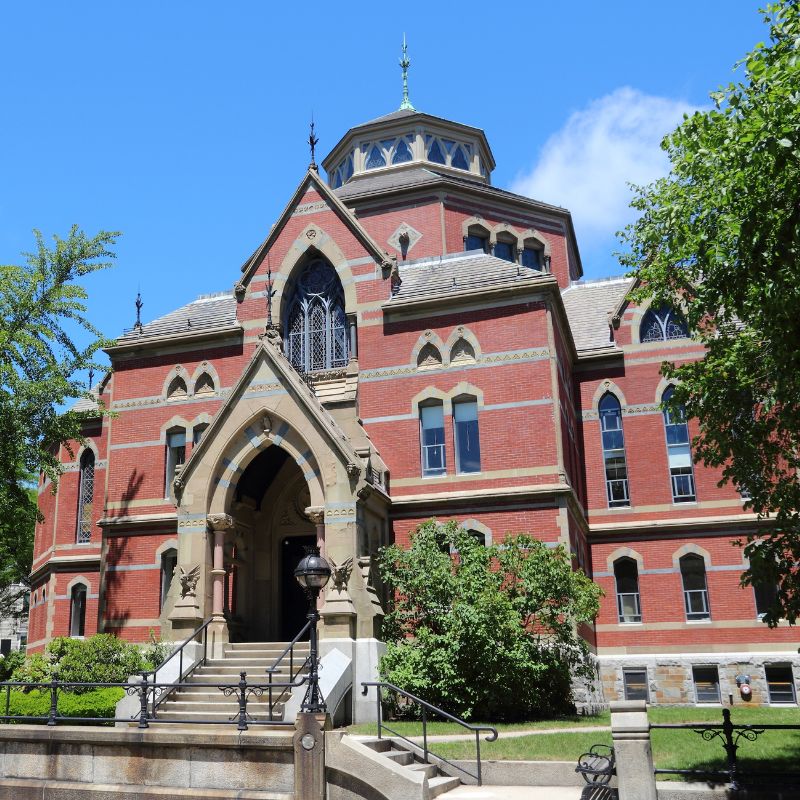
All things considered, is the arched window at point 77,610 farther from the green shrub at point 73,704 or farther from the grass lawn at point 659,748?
the grass lawn at point 659,748

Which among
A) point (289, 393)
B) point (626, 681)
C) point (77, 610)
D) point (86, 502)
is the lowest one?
point (626, 681)

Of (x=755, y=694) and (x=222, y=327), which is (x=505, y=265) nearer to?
(x=222, y=327)

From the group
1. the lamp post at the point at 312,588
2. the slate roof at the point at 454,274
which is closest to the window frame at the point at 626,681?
the slate roof at the point at 454,274

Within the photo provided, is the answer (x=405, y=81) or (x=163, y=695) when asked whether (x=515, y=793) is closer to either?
(x=163, y=695)

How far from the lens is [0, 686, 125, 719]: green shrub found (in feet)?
60.6

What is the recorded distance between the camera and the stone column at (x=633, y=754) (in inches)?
482

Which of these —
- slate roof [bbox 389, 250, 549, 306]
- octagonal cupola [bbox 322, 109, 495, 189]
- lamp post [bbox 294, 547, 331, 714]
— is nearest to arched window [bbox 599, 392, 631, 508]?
slate roof [bbox 389, 250, 549, 306]

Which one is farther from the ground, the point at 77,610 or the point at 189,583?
the point at 77,610

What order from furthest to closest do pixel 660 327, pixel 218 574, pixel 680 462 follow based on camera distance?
pixel 660 327
pixel 680 462
pixel 218 574

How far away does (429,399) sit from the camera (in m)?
24.9

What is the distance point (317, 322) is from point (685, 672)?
14994 millimetres

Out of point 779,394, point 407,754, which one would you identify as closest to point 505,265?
point 779,394

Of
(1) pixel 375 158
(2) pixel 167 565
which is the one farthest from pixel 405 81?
(2) pixel 167 565

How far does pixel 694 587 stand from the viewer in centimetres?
2702
